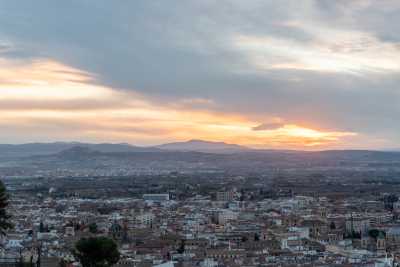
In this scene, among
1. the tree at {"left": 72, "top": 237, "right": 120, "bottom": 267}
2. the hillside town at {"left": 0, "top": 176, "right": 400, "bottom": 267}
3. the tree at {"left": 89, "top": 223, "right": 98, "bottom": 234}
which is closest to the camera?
the tree at {"left": 72, "top": 237, "right": 120, "bottom": 267}

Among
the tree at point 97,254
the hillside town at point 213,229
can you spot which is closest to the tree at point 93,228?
the hillside town at point 213,229

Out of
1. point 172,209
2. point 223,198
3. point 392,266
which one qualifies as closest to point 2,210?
point 392,266

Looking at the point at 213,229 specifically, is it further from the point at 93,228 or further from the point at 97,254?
the point at 97,254

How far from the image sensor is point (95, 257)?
2786 cm

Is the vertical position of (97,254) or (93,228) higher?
(97,254)

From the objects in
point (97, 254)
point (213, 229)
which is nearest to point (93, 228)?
point (213, 229)

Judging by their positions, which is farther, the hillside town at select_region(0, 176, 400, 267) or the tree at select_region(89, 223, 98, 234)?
the tree at select_region(89, 223, 98, 234)

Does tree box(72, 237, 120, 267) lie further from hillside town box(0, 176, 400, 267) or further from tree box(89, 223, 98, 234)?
tree box(89, 223, 98, 234)

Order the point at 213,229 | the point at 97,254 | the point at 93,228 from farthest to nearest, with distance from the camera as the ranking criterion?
1. the point at 213,229
2. the point at 93,228
3. the point at 97,254

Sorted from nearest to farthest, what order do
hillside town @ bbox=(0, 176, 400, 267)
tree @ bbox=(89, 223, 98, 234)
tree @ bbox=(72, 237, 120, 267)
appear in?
tree @ bbox=(72, 237, 120, 267)
hillside town @ bbox=(0, 176, 400, 267)
tree @ bbox=(89, 223, 98, 234)

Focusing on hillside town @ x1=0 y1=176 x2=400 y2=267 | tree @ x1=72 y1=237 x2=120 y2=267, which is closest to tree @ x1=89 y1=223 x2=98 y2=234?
hillside town @ x1=0 y1=176 x2=400 y2=267

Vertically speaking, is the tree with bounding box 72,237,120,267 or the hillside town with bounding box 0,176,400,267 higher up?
the tree with bounding box 72,237,120,267

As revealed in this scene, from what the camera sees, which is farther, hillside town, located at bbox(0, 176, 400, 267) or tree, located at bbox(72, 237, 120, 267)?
hillside town, located at bbox(0, 176, 400, 267)

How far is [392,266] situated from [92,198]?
222ft
